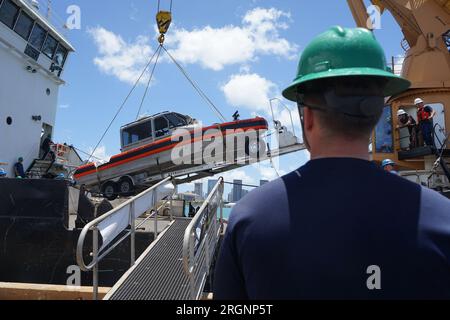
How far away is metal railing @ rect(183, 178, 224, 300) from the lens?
382 cm

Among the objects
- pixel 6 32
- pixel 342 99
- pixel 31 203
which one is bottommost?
pixel 31 203

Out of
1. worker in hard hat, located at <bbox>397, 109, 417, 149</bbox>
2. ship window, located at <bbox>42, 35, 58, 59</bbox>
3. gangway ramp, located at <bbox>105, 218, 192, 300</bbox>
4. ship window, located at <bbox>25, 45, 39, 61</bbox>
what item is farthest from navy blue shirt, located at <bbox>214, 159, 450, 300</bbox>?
ship window, located at <bbox>42, 35, 58, 59</bbox>

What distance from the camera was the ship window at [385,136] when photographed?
38.7 feet

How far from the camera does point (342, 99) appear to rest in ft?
3.92

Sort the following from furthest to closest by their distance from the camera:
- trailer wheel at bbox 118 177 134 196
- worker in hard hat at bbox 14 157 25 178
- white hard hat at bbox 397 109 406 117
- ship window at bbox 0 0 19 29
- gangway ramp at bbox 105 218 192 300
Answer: worker in hard hat at bbox 14 157 25 178 < ship window at bbox 0 0 19 29 < trailer wheel at bbox 118 177 134 196 < white hard hat at bbox 397 109 406 117 < gangway ramp at bbox 105 218 192 300

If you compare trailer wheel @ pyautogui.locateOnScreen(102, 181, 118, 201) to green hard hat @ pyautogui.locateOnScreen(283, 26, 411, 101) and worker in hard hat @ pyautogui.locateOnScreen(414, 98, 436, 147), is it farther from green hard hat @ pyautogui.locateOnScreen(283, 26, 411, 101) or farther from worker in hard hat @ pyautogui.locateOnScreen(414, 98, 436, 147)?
green hard hat @ pyautogui.locateOnScreen(283, 26, 411, 101)

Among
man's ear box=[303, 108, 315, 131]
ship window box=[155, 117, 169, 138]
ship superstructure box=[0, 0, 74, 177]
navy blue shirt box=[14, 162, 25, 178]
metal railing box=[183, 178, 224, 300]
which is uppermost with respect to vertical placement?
ship superstructure box=[0, 0, 74, 177]

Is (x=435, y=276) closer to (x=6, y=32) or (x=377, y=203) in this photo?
(x=377, y=203)

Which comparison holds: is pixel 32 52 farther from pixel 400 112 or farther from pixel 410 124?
pixel 410 124

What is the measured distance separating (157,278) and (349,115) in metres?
4.10

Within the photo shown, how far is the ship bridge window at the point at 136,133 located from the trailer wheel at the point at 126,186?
5.44 ft

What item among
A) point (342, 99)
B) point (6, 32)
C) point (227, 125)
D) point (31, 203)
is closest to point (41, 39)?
point (6, 32)

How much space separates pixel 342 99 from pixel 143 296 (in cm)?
373

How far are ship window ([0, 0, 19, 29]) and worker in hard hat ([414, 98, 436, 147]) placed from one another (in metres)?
14.3
